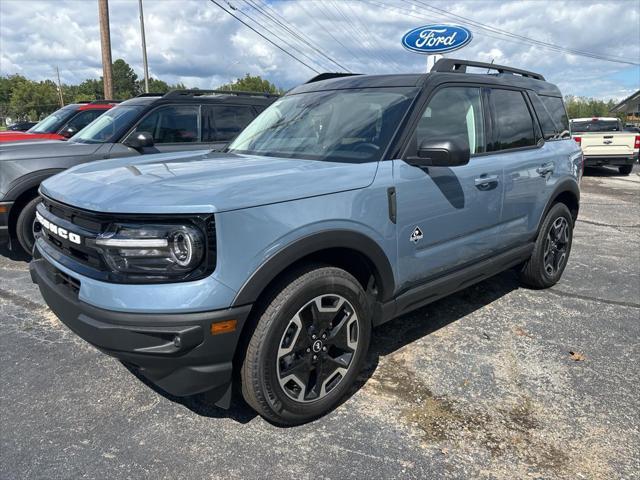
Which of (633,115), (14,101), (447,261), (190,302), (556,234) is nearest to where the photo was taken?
(190,302)

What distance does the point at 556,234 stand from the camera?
4.70m

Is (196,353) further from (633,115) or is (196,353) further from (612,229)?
(633,115)

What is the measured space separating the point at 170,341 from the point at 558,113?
434 centimetres

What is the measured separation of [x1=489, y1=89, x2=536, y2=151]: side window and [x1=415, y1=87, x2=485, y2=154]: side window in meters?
0.22

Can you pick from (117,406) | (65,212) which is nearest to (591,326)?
(117,406)

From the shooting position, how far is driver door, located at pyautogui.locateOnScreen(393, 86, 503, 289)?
2.91 m

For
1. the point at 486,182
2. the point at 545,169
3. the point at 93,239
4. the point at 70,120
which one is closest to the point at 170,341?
the point at 93,239

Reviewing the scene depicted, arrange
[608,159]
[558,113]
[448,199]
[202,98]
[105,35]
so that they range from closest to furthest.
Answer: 1. [448,199]
2. [558,113]
3. [202,98]
4. [608,159]
5. [105,35]

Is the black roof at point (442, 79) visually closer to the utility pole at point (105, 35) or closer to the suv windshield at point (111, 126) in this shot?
the suv windshield at point (111, 126)

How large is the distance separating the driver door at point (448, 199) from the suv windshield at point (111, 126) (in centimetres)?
425

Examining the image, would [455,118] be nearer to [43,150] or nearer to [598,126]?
[43,150]

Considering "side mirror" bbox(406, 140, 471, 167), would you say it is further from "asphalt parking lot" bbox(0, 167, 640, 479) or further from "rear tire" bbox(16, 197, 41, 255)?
"rear tire" bbox(16, 197, 41, 255)

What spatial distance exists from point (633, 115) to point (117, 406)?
265 feet

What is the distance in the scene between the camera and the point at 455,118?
11.3ft
